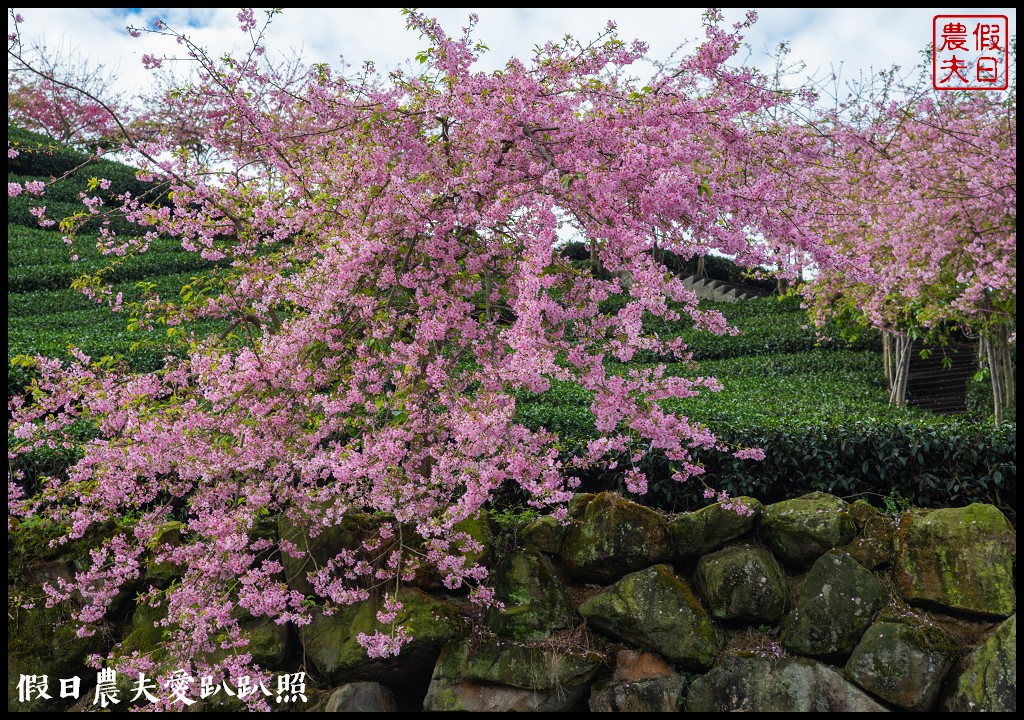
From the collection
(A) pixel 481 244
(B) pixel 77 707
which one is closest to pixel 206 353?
(A) pixel 481 244

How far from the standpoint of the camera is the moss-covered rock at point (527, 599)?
505 cm

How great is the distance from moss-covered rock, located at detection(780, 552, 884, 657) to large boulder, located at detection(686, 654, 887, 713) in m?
0.13

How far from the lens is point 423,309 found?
4.95 meters

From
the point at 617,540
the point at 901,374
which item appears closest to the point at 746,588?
the point at 617,540

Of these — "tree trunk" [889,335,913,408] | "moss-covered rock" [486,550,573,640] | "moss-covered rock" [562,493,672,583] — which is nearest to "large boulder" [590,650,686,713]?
"moss-covered rock" [486,550,573,640]

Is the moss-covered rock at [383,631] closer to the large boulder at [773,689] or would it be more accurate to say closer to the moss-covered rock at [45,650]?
the large boulder at [773,689]

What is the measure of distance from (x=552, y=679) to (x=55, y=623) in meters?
3.72

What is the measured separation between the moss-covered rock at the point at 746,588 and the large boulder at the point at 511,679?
0.90 m

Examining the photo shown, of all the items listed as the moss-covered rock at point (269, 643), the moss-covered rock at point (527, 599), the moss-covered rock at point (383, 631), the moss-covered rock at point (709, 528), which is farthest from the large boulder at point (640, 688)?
the moss-covered rock at point (269, 643)

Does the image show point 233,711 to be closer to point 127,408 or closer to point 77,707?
point 77,707

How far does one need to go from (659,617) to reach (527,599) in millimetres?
879

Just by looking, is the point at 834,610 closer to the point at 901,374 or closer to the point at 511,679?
the point at 511,679

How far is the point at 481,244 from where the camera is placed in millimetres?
5160

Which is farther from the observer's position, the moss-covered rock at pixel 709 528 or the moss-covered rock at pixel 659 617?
the moss-covered rock at pixel 709 528
